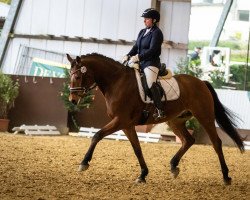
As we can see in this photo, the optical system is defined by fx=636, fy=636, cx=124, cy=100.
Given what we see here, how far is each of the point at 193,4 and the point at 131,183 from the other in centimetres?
1266

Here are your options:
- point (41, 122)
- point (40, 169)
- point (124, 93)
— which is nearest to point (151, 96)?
point (124, 93)

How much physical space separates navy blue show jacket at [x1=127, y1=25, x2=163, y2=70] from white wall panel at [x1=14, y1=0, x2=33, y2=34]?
41.0 ft

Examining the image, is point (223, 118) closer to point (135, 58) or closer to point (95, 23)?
point (135, 58)

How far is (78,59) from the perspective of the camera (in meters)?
7.86

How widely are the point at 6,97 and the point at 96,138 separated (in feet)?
25.7

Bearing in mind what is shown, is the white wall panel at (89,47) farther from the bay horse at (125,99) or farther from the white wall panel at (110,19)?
the bay horse at (125,99)

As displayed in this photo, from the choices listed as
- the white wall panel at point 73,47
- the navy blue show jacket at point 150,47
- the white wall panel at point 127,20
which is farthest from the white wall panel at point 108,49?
the navy blue show jacket at point 150,47

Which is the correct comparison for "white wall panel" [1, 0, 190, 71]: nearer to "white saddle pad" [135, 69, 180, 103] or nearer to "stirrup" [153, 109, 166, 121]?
"white saddle pad" [135, 69, 180, 103]

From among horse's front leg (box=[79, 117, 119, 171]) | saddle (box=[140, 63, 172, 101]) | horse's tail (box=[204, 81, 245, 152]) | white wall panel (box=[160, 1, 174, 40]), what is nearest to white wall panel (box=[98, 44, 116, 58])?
white wall panel (box=[160, 1, 174, 40])

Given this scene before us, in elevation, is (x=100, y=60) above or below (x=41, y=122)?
above

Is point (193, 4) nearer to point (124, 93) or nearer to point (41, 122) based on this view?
point (41, 122)

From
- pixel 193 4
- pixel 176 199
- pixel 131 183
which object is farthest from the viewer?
pixel 193 4

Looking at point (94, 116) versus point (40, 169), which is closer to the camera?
point (40, 169)

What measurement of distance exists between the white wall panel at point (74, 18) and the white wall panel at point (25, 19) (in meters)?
1.44
